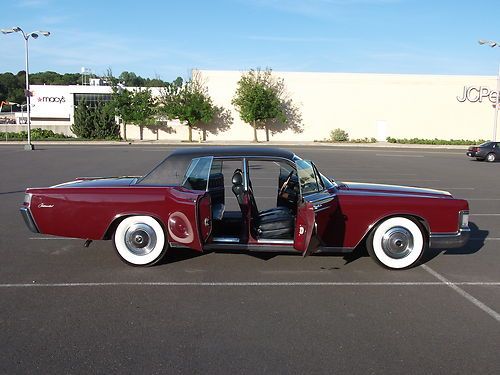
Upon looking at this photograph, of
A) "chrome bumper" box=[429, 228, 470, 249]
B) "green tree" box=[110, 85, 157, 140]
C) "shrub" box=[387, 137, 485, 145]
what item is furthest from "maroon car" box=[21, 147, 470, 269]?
"shrub" box=[387, 137, 485, 145]

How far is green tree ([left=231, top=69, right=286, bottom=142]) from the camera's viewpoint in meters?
46.4

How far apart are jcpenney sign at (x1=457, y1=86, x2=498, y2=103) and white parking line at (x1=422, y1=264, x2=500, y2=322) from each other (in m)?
48.1

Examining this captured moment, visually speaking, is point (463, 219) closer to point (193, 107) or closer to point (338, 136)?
point (193, 107)

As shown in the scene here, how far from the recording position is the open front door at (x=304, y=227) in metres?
5.45

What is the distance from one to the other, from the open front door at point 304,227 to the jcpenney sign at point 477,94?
161 feet

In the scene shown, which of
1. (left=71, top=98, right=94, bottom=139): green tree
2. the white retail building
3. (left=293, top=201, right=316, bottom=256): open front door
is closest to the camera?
(left=293, top=201, right=316, bottom=256): open front door

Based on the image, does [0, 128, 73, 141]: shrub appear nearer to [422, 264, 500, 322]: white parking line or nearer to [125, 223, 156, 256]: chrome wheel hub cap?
[125, 223, 156, 256]: chrome wheel hub cap

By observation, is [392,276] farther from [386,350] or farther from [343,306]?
[386,350]

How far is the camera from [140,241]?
6055mm

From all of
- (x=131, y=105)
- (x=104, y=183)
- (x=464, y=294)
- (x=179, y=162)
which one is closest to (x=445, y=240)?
(x=464, y=294)

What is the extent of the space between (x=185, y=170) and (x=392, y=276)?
284 cm

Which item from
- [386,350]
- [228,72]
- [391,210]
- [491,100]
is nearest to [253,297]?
[386,350]

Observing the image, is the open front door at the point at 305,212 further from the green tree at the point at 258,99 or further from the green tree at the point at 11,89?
the green tree at the point at 11,89

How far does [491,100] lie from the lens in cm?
4984
